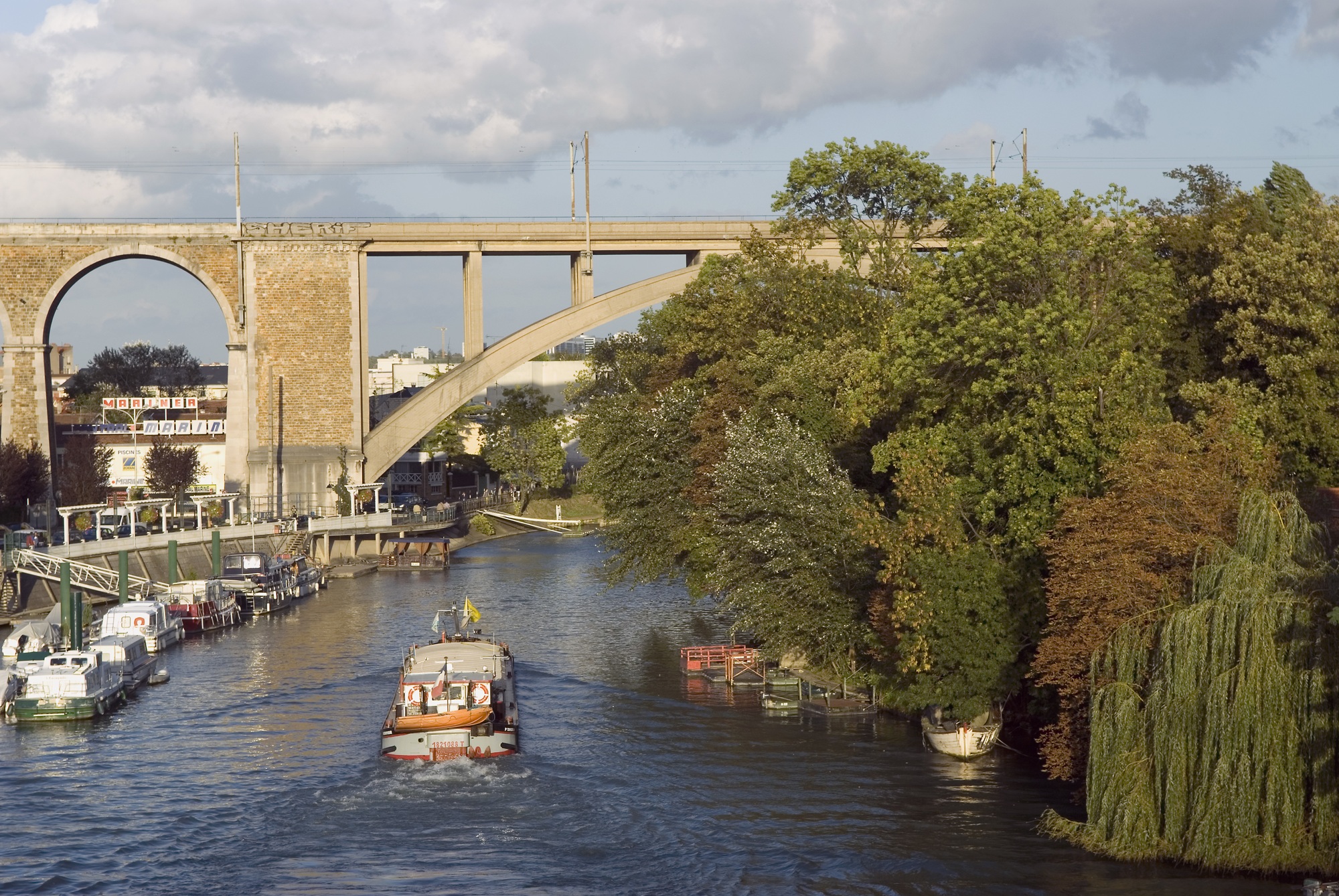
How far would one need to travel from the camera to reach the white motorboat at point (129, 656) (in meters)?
→ 40.3

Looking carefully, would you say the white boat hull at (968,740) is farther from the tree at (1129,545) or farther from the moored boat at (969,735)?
the tree at (1129,545)

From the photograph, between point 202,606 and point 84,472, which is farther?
point 84,472

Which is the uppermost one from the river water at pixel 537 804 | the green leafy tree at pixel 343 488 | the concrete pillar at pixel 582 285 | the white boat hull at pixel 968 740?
the concrete pillar at pixel 582 285

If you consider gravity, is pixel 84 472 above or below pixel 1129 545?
above

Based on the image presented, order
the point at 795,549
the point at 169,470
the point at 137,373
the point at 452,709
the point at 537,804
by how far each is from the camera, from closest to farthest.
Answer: the point at 537,804 → the point at 452,709 → the point at 795,549 → the point at 169,470 → the point at 137,373

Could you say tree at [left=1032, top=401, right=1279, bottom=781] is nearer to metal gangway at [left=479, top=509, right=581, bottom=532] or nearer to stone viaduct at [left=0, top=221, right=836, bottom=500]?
stone viaduct at [left=0, top=221, right=836, bottom=500]

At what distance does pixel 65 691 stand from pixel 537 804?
1527 cm

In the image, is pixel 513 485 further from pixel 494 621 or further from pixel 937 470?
pixel 937 470

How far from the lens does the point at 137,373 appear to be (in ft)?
396

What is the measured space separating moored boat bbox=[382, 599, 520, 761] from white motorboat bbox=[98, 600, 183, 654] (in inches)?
563

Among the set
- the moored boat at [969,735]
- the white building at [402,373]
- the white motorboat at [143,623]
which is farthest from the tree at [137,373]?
the moored boat at [969,735]

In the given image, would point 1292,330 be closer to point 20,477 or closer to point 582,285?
point 582,285

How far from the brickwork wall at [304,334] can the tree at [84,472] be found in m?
13.1

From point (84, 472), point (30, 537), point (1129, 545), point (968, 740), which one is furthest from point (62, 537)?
point (1129, 545)
